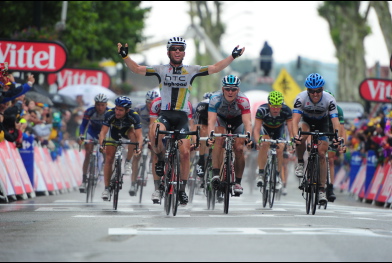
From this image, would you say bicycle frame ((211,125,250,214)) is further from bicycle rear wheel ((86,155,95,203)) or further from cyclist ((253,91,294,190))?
bicycle rear wheel ((86,155,95,203))

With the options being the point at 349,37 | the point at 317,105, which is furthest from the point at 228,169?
the point at 349,37

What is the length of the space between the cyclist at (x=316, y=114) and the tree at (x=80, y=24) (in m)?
15.4

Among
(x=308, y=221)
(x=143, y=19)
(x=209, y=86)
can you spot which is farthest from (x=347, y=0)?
(x=209, y=86)

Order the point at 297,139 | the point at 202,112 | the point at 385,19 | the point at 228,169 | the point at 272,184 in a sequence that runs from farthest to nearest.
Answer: the point at 385,19
the point at 202,112
the point at 272,184
the point at 297,139
the point at 228,169

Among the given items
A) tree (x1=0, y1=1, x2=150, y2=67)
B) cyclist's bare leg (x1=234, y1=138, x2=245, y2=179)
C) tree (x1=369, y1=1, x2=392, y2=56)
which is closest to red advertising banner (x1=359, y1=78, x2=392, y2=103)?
tree (x1=369, y1=1, x2=392, y2=56)

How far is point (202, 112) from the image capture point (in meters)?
18.9

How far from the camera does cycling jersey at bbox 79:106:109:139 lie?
66.5ft

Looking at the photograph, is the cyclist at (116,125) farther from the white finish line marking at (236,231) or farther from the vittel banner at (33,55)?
the vittel banner at (33,55)

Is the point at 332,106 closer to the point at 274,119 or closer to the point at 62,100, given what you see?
the point at 274,119

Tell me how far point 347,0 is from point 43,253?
38139mm

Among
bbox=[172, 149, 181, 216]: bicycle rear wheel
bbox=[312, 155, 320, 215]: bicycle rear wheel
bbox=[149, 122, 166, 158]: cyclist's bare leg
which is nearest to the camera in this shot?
bbox=[172, 149, 181, 216]: bicycle rear wheel

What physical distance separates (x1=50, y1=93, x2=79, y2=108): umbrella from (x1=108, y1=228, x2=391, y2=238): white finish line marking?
17.9m

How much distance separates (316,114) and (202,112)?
10.2 feet

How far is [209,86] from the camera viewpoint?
90.1 metres
